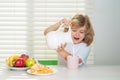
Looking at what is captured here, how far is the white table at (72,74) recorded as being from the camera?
1.39 meters

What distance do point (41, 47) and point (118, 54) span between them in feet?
2.64

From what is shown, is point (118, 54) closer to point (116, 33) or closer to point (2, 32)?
point (116, 33)

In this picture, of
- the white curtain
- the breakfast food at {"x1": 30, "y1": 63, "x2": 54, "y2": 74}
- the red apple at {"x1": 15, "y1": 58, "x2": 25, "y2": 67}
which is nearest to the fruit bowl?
the red apple at {"x1": 15, "y1": 58, "x2": 25, "y2": 67}

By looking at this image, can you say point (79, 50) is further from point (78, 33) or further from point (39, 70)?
point (39, 70)

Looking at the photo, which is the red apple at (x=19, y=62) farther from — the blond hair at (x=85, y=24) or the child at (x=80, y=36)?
the blond hair at (x=85, y=24)

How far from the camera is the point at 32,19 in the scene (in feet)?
8.34

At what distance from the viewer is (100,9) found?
8.18 ft

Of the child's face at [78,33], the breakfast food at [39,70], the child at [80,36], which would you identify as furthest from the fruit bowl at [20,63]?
the child's face at [78,33]

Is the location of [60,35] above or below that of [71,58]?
above

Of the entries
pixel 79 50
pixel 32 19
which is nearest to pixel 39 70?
pixel 79 50

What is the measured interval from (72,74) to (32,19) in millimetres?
1186

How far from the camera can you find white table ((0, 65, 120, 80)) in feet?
4.58

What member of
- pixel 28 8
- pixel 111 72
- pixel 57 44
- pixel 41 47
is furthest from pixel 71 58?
pixel 28 8

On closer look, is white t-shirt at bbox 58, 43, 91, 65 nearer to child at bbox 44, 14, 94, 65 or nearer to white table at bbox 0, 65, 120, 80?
child at bbox 44, 14, 94, 65
